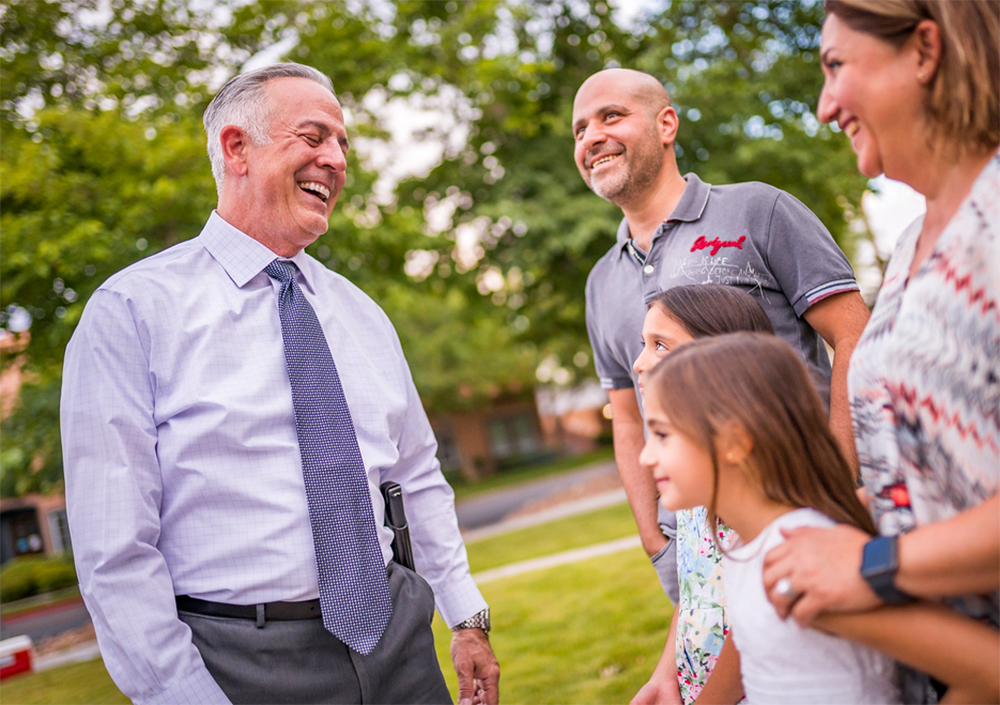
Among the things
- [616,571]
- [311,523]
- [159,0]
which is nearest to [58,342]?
[159,0]

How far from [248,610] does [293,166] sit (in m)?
1.32

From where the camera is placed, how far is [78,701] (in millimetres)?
7215

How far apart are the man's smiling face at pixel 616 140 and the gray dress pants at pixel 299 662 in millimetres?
1624

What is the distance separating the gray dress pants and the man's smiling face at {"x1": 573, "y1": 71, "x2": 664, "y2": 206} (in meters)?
1.62

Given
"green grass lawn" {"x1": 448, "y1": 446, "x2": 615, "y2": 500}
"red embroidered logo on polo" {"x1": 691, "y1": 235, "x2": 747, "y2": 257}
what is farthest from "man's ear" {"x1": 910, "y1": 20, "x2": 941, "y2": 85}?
"green grass lawn" {"x1": 448, "y1": 446, "x2": 615, "y2": 500}

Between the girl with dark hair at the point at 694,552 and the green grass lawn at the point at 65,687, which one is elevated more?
the girl with dark hair at the point at 694,552

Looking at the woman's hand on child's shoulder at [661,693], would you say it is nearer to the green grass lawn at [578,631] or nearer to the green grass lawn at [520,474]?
the green grass lawn at [578,631]

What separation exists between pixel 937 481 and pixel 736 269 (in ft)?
4.20

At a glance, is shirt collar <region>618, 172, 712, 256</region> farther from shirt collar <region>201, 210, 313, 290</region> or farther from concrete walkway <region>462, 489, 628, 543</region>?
concrete walkway <region>462, 489, 628, 543</region>

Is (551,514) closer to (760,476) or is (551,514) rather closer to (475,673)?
(475,673)

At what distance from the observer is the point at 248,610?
2078 millimetres

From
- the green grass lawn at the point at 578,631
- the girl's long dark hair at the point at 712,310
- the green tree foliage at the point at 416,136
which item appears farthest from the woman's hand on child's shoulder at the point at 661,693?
the green tree foliage at the point at 416,136

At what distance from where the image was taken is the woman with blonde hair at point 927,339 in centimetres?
128

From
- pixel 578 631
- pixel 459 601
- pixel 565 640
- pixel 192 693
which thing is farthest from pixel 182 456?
pixel 578 631
